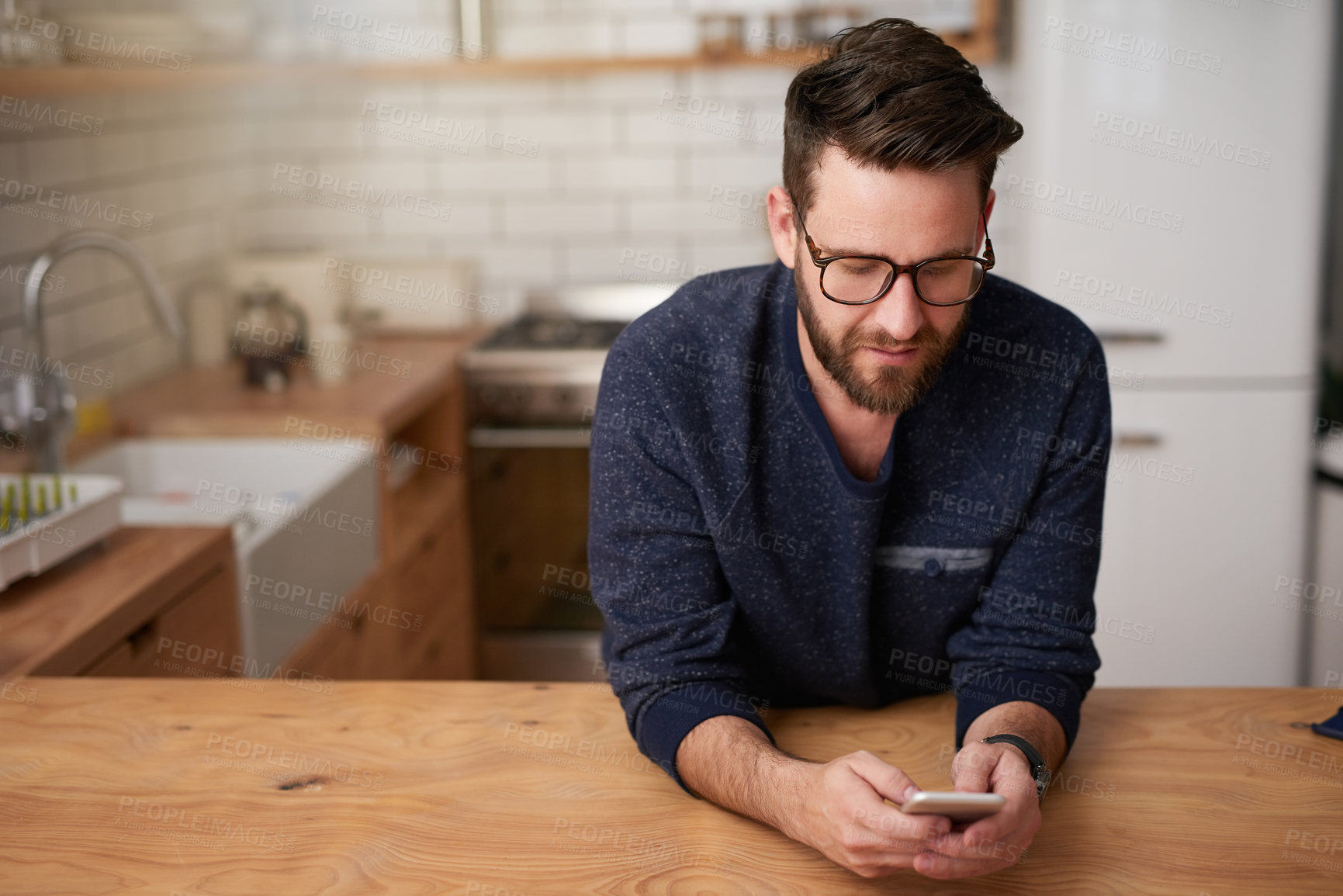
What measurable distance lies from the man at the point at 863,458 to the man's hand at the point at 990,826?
53 mm

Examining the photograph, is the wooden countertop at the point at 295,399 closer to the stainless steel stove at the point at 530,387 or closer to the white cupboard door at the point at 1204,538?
the stainless steel stove at the point at 530,387

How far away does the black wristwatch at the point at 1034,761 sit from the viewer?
1113 millimetres

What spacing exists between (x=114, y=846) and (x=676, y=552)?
0.61 meters

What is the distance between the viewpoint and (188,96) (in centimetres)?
323

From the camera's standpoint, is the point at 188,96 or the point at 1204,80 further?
the point at 188,96

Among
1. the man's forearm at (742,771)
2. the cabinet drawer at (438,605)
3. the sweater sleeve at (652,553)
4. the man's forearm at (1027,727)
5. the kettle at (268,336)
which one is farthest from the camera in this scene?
the kettle at (268,336)

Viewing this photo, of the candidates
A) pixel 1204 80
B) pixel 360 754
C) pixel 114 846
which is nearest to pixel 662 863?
pixel 360 754

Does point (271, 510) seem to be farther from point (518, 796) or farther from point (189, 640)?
point (518, 796)

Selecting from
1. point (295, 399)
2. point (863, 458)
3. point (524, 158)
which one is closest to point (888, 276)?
point (863, 458)

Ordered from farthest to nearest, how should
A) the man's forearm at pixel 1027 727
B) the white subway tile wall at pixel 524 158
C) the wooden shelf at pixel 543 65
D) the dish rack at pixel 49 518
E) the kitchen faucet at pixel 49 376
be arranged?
the white subway tile wall at pixel 524 158 < the wooden shelf at pixel 543 65 < the kitchen faucet at pixel 49 376 < the dish rack at pixel 49 518 < the man's forearm at pixel 1027 727

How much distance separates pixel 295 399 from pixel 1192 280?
6.90 feet

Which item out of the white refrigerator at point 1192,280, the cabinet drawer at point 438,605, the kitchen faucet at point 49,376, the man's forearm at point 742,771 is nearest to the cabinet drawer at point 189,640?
the kitchen faucet at point 49,376

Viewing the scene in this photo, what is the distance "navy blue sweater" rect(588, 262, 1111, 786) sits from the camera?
131cm

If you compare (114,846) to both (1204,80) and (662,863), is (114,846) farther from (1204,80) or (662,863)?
(1204,80)
